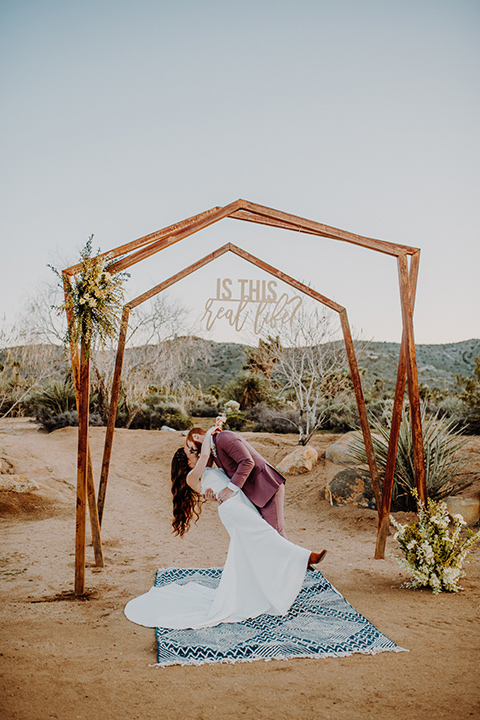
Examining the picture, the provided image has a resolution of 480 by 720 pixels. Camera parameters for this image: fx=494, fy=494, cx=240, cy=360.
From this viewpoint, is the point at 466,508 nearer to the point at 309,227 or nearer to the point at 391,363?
the point at 309,227

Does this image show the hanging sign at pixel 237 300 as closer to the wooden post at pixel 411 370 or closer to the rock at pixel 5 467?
the wooden post at pixel 411 370

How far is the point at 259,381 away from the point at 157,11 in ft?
43.3

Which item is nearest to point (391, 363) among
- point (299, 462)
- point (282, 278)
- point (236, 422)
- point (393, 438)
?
point (236, 422)

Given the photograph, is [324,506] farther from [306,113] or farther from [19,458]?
[306,113]

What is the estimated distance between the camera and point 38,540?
19.0 feet

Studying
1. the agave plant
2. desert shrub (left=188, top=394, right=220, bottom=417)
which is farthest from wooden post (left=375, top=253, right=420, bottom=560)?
desert shrub (left=188, top=394, right=220, bottom=417)

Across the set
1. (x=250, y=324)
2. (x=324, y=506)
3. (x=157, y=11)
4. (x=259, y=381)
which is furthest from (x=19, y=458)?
(x=259, y=381)

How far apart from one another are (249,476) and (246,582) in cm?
81

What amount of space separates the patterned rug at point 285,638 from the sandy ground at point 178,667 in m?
0.09

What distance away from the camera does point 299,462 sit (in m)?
9.17

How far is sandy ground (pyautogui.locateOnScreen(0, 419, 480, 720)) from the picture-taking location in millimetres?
2420

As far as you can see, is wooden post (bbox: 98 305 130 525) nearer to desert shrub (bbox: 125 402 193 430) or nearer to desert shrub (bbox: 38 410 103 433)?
desert shrub (bbox: 38 410 103 433)

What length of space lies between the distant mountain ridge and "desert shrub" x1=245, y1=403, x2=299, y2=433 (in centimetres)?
1168

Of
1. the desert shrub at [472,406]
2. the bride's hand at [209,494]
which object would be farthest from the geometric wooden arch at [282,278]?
the desert shrub at [472,406]
